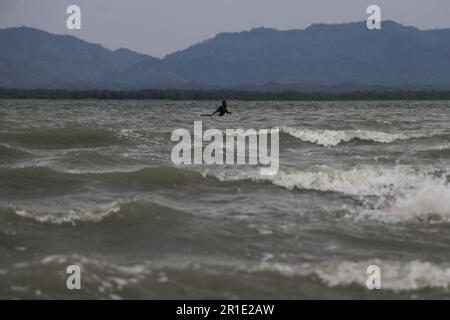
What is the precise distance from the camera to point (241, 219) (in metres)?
9.89

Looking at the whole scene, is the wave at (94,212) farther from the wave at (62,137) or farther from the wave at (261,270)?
the wave at (62,137)

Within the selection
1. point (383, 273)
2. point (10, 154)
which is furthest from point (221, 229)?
point (10, 154)

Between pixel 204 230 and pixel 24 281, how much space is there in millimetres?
2951

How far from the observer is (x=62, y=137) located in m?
23.6

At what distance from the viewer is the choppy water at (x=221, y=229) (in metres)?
6.92

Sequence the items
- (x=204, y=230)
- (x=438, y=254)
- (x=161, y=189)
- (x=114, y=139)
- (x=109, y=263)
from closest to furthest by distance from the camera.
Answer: (x=109, y=263), (x=438, y=254), (x=204, y=230), (x=161, y=189), (x=114, y=139)

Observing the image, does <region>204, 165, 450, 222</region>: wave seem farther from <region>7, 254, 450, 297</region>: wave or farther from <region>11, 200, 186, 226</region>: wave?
<region>11, 200, 186, 226</region>: wave

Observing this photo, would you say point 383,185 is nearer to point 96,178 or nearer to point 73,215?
point 96,178

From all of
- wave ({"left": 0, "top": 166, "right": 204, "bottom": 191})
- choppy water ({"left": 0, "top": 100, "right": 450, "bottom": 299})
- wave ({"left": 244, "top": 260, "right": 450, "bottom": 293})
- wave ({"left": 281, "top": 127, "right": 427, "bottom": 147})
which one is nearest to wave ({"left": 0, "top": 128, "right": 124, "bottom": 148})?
choppy water ({"left": 0, "top": 100, "right": 450, "bottom": 299})

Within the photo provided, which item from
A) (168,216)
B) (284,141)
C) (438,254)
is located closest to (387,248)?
(438,254)

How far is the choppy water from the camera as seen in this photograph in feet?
22.7

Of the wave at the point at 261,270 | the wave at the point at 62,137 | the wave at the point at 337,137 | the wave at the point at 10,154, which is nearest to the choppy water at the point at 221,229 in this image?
the wave at the point at 261,270

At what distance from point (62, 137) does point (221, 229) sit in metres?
15.5
